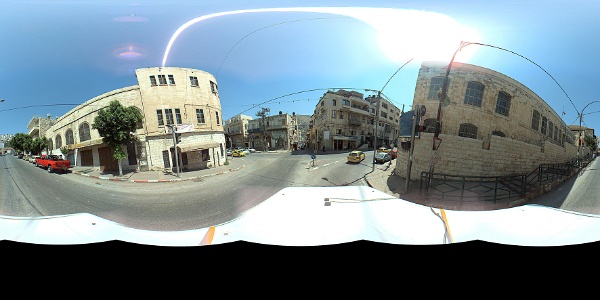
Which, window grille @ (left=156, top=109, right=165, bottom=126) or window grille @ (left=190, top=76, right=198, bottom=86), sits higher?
window grille @ (left=190, top=76, right=198, bottom=86)

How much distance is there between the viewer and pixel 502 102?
1.29 metres

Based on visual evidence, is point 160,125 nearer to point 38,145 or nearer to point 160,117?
point 160,117

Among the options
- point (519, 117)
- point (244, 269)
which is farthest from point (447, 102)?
point (244, 269)

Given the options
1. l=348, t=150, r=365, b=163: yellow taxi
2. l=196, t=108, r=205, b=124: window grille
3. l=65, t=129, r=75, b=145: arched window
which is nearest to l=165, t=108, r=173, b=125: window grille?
l=196, t=108, r=205, b=124: window grille

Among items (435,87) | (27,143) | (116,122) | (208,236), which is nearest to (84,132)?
(116,122)

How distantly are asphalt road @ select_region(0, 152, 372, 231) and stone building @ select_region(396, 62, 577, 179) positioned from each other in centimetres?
44

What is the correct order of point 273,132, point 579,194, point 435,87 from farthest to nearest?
point 579,194, point 273,132, point 435,87

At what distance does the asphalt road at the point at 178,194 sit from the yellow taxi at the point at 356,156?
0.04m

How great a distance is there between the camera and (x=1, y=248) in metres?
2.00

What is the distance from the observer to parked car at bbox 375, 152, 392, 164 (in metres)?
1.44

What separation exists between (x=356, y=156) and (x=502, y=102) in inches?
37.0

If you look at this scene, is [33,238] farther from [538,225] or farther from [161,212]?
[538,225]

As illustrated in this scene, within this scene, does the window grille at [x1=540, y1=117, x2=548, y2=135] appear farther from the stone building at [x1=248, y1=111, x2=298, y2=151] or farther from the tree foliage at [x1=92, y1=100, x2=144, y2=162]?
the tree foliage at [x1=92, y1=100, x2=144, y2=162]

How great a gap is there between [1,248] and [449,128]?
400 cm
